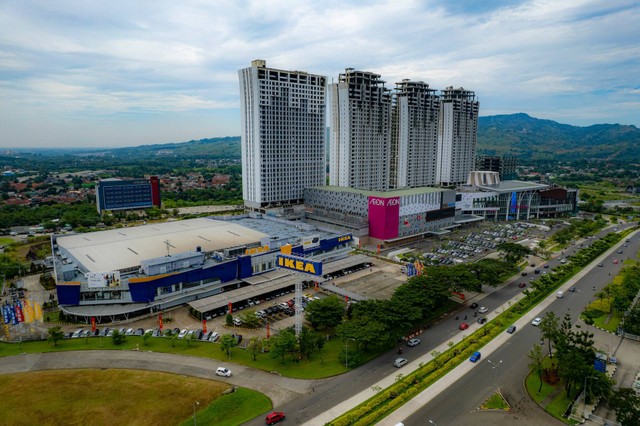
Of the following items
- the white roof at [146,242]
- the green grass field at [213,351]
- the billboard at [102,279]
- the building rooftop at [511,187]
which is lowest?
the green grass field at [213,351]

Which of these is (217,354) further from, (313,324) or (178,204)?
(178,204)

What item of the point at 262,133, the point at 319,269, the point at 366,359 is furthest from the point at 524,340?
the point at 262,133

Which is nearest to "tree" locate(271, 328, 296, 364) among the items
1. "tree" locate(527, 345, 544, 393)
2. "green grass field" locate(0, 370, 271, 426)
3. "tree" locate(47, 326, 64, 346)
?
"green grass field" locate(0, 370, 271, 426)

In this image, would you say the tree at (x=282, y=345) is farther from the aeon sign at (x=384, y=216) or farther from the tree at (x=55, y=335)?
the aeon sign at (x=384, y=216)

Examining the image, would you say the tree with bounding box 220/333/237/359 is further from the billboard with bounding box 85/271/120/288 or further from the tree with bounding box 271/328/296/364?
the billboard with bounding box 85/271/120/288

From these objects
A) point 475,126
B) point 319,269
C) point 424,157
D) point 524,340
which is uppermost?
point 475,126

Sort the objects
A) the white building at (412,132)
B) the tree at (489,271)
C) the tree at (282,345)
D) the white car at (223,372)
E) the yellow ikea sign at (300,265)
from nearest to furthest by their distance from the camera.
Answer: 1. the white car at (223,372)
2. the tree at (282,345)
3. the yellow ikea sign at (300,265)
4. the tree at (489,271)
5. the white building at (412,132)

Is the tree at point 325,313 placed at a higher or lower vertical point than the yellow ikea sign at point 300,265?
lower

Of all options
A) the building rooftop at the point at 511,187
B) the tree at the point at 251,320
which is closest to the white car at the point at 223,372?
the tree at the point at 251,320
